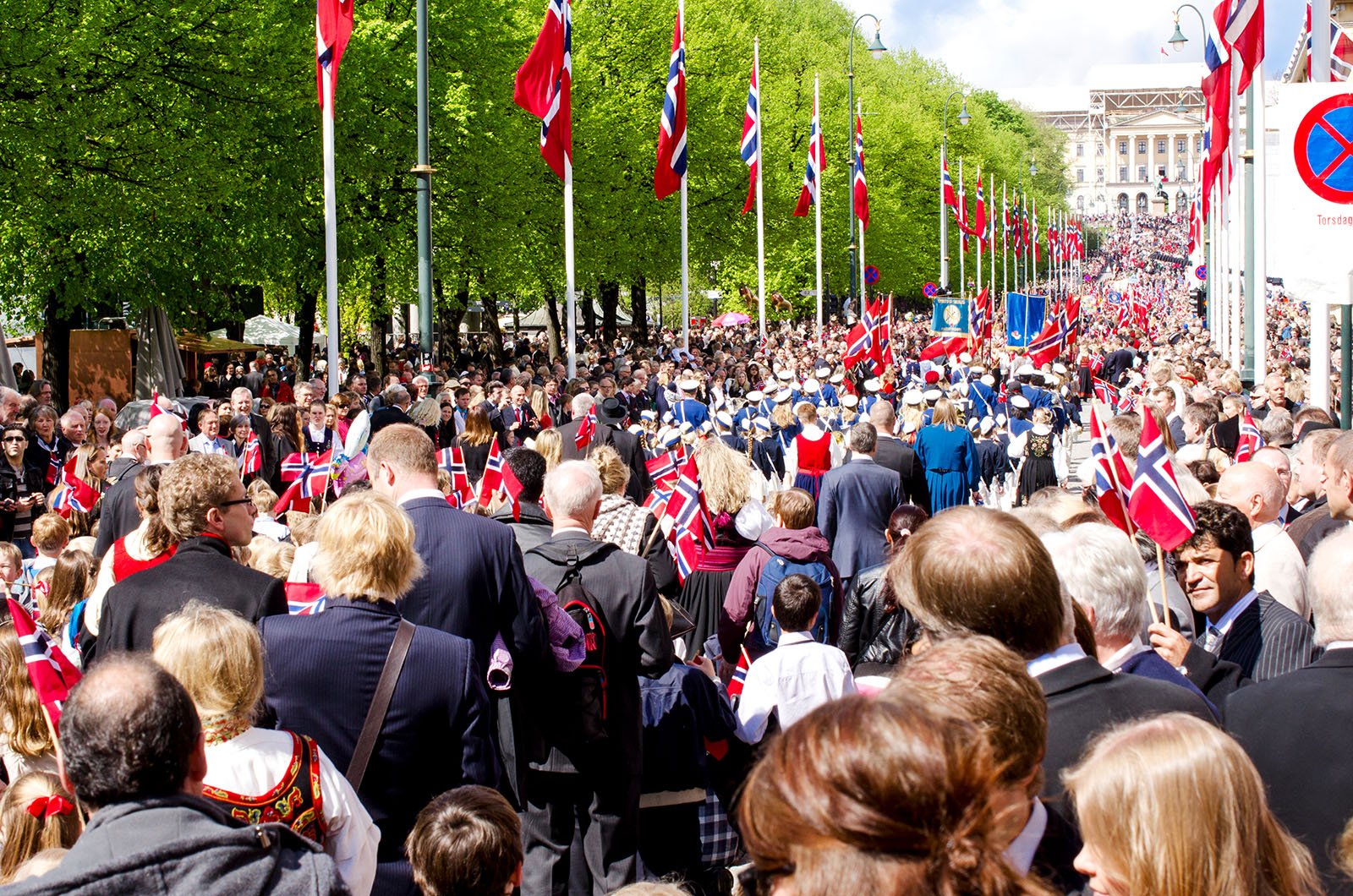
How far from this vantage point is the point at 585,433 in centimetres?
1266

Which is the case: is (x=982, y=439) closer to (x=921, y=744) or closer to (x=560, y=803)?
(x=560, y=803)

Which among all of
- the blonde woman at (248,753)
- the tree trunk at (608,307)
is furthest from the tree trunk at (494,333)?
the blonde woman at (248,753)

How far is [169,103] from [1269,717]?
1847 cm

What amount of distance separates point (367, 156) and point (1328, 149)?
1932 cm

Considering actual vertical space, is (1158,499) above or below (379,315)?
below

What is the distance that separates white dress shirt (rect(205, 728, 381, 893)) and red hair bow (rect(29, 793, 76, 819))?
54 centimetres

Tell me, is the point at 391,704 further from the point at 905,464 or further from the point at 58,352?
the point at 58,352

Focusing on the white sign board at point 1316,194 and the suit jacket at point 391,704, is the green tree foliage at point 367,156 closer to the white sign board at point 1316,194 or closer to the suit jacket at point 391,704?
the white sign board at point 1316,194

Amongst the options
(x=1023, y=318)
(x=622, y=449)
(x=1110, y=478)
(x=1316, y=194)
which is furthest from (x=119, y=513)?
(x=1023, y=318)

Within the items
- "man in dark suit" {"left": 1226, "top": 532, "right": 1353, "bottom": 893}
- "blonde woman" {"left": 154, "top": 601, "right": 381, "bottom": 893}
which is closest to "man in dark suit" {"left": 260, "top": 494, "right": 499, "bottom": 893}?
"blonde woman" {"left": 154, "top": 601, "right": 381, "bottom": 893}

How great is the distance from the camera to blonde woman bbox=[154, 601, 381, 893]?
11.5ft

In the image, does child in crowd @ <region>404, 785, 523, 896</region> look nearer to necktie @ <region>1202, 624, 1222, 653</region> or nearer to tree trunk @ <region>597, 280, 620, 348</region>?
necktie @ <region>1202, 624, 1222, 653</region>

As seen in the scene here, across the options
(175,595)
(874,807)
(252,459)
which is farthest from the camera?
(252,459)

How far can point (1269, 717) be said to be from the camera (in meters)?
3.65
